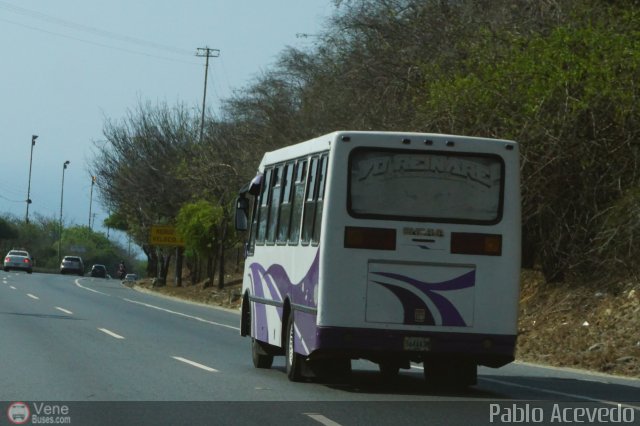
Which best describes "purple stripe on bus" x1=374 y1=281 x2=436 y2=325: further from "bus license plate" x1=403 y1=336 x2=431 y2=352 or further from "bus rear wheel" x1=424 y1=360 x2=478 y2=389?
"bus rear wheel" x1=424 y1=360 x2=478 y2=389

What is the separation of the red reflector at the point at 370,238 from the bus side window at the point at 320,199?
0.39 m

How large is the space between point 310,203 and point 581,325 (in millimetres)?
10733

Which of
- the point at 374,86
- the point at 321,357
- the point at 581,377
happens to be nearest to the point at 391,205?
the point at 321,357

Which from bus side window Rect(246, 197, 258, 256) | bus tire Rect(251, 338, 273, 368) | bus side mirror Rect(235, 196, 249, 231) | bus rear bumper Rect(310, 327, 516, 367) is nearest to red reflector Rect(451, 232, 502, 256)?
bus rear bumper Rect(310, 327, 516, 367)

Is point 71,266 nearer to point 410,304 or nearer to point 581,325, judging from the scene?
point 581,325

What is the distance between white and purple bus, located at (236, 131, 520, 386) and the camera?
535 inches

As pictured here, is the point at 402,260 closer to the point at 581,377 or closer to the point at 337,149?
the point at 337,149

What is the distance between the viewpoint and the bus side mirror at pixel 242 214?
18047mm

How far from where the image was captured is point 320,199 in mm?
14109

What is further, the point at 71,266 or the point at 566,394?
the point at 71,266

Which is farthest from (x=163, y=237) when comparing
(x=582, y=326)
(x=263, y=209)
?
(x=263, y=209)

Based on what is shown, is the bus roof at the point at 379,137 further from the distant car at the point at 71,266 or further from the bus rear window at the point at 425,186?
the distant car at the point at 71,266

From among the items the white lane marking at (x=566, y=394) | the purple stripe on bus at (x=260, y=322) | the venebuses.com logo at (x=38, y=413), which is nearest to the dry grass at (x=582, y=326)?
the white lane marking at (x=566, y=394)

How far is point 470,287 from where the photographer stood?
1370cm
